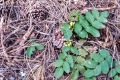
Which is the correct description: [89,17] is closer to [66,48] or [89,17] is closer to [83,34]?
[83,34]

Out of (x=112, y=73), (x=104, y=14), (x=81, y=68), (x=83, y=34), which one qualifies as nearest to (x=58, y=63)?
(x=81, y=68)

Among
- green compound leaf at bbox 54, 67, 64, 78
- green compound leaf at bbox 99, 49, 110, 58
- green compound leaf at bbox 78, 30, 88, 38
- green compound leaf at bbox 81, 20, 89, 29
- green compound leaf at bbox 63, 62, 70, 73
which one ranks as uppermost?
green compound leaf at bbox 81, 20, 89, 29

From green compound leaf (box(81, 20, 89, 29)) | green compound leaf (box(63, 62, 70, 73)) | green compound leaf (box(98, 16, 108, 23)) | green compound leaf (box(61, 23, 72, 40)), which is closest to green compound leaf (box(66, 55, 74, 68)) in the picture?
green compound leaf (box(63, 62, 70, 73))

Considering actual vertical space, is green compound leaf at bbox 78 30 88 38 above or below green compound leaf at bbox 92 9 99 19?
below

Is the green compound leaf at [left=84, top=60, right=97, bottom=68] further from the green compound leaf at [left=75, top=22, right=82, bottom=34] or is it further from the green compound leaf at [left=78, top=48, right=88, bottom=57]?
the green compound leaf at [left=75, top=22, right=82, bottom=34]

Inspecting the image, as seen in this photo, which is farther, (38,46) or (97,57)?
(38,46)

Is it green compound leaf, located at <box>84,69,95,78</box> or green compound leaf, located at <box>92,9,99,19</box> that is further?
green compound leaf, located at <box>92,9,99,19</box>

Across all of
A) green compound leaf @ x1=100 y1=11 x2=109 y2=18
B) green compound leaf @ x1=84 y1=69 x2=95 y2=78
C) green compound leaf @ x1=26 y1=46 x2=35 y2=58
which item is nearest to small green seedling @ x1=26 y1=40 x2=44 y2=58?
green compound leaf @ x1=26 y1=46 x2=35 y2=58

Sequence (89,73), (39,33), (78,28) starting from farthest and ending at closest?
(39,33) → (78,28) → (89,73)

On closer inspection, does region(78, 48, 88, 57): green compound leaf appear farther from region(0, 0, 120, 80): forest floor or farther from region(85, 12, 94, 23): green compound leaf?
region(85, 12, 94, 23): green compound leaf
